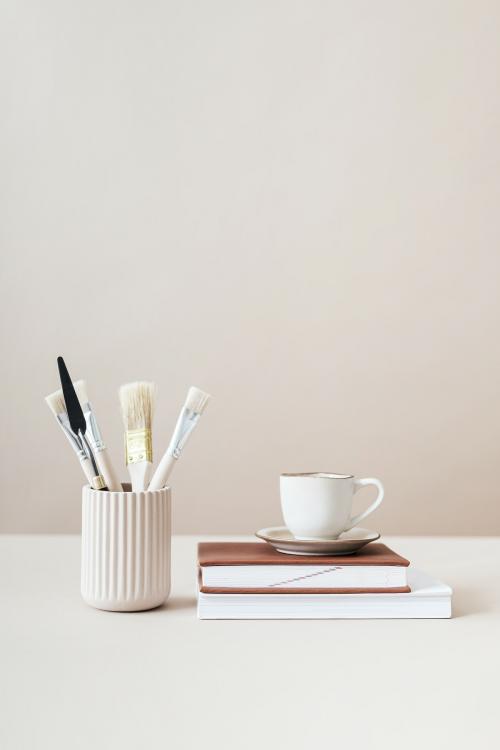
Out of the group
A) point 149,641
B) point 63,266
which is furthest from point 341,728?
point 63,266

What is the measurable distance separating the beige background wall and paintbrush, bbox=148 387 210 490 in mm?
1929

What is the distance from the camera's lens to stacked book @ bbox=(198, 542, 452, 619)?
0.86 m

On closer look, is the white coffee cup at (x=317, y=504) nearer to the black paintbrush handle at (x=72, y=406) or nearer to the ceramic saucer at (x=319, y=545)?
the ceramic saucer at (x=319, y=545)

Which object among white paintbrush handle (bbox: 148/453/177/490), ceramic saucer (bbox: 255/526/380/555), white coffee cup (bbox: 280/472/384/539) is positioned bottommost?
ceramic saucer (bbox: 255/526/380/555)

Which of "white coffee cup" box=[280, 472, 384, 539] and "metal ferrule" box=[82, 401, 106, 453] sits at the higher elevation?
"metal ferrule" box=[82, 401, 106, 453]

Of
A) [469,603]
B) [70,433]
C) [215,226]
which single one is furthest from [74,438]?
[215,226]

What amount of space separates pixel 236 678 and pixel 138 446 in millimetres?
287

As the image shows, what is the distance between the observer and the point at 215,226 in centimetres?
284

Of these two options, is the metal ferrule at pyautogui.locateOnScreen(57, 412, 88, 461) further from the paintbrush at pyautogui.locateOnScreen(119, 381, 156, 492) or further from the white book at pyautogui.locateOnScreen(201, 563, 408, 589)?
the white book at pyautogui.locateOnScreen(201, 563, 408, 589)

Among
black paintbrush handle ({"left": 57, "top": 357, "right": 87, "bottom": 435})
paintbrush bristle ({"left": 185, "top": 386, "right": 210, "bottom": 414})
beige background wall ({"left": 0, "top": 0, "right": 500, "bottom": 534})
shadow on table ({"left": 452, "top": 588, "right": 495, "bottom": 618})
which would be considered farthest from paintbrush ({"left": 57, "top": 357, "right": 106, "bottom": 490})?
beige background wall ({"left": 0, "top": 0, "right": 500, "bottom": 534})

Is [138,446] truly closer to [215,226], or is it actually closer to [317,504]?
[317,504]

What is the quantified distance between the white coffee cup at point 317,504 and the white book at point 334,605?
0.09 m

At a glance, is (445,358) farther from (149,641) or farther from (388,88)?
(149,641)

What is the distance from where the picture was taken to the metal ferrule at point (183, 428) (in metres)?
0.89
